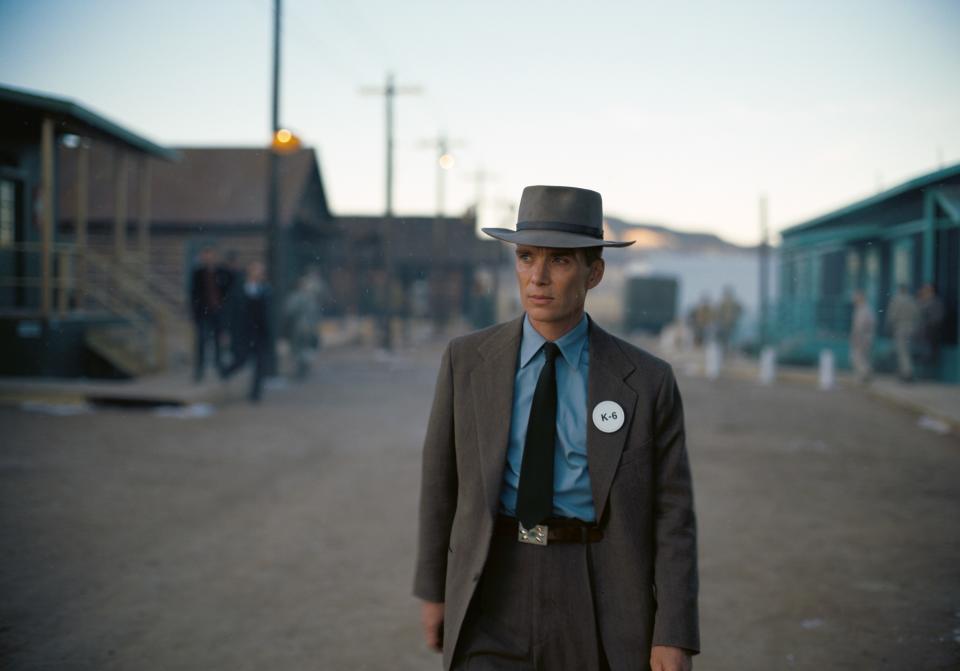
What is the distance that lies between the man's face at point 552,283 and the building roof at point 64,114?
43.9ft

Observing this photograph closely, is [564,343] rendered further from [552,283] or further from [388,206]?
[388,206]

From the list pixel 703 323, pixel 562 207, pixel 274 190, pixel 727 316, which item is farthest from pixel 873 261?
pixel 562 207

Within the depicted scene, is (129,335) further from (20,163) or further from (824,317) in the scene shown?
(824,317)

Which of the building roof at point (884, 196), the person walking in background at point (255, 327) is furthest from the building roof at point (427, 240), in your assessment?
the person walking in background at point (255, 327)

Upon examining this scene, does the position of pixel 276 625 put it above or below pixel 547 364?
below

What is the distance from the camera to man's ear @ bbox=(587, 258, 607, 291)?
2840 millimetres

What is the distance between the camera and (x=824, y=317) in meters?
28.2

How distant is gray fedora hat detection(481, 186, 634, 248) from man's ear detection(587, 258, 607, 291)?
82 mm

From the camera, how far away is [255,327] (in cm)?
1448

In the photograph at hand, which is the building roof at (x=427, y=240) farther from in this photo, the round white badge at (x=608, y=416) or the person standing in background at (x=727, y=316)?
the round white badge at (x=608, y=416)

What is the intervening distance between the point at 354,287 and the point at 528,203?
156ft

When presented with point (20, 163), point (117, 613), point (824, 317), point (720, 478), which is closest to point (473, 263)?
point (824, 317)

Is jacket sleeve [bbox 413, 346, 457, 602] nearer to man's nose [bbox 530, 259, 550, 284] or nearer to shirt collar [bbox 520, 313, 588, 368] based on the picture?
shirt collar [bbox 520, 313, 588, 368]

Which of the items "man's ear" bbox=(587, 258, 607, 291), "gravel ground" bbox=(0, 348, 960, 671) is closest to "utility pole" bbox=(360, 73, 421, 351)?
"gravel ground" bbox=(0, 348, 960, 671)
